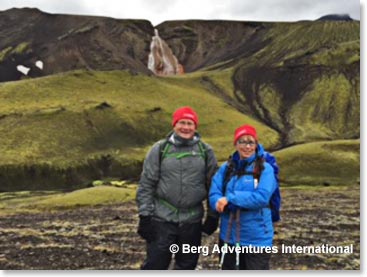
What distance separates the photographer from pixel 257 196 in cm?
1188

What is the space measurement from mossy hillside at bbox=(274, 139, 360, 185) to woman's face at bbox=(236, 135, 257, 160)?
225 feet

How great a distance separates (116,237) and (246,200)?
24350mm

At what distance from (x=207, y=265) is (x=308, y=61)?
176 m

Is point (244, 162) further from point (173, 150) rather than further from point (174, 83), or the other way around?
point (174, 83)

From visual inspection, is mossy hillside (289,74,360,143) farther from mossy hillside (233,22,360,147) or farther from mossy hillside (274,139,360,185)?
mossy hillside (274,139,360,185)

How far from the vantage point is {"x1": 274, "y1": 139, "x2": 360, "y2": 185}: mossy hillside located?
80562 millimetres

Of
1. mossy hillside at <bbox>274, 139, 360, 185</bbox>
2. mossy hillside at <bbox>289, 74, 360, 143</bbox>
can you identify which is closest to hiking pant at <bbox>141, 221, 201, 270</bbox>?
mossy hillside at <bbox>274, 139, 360, 185</bbox>

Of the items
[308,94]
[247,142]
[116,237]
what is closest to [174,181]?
[247,142]

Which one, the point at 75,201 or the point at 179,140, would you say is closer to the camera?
the point at 179,140

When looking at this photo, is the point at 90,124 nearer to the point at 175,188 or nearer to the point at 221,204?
the point at 175,188

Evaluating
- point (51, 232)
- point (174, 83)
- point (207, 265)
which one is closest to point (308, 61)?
point (174, 83)

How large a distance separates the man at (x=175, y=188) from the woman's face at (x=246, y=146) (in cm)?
97

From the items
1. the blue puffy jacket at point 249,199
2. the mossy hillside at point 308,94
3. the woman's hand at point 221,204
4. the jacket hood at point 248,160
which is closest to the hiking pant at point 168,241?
the blue puffy jacket at point 249,199

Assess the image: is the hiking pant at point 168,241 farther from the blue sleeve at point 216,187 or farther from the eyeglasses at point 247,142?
the eyeglasses at point 247,142
